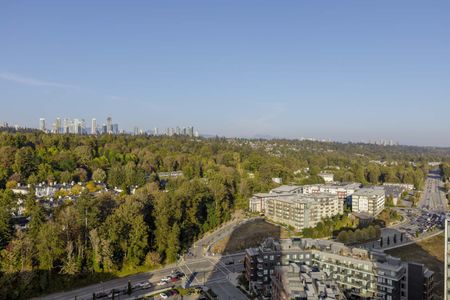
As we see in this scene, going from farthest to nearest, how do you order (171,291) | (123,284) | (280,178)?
1. (280,178)
2. (123,284)
3. (171,291)

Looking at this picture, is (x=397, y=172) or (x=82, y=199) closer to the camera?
(x=82, y=199)

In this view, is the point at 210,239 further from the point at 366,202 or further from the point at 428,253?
the point at 366,202

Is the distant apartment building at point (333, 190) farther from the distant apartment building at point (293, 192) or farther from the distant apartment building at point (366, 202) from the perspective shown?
the distant apartment building at point (366, 202)

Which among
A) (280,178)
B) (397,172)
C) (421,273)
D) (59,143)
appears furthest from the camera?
(397,172)

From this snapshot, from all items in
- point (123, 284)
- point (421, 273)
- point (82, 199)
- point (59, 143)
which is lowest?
point (123, 284)

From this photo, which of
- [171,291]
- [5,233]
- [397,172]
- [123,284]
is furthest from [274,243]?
[397,172]

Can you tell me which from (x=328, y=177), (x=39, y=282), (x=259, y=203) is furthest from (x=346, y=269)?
(x=328, y=177)

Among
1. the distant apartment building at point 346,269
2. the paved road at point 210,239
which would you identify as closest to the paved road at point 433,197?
the paved road at point 210,239

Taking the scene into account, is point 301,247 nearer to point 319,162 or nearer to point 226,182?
point 226,182
